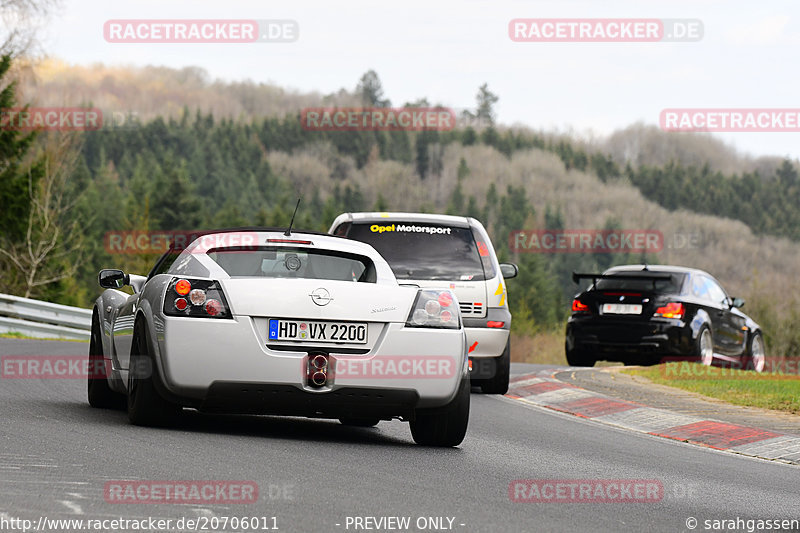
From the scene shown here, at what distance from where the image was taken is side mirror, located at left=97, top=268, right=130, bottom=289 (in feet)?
30.8

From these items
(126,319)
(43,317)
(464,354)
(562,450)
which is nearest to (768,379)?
(562,450)

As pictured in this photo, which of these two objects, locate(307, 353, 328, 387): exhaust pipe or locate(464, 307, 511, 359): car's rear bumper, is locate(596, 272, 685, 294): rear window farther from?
locate(307, 353, 328, 387): exhaust pipe

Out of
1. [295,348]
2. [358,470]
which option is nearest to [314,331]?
[295,348]

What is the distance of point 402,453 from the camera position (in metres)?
7.99

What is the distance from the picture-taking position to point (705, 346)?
18234 millimetres

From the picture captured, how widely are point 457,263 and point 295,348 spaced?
5.53 metres

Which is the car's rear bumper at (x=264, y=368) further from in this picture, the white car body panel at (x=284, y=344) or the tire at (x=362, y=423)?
the tire at (x=362, y=423)

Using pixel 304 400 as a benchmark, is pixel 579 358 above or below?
below

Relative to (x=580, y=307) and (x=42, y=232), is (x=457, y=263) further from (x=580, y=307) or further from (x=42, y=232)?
(x=42, y=232)

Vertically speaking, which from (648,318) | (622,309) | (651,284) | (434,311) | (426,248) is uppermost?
(426,248)

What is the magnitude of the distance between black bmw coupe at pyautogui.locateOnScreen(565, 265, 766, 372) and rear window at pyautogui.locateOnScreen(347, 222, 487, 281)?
4.79m

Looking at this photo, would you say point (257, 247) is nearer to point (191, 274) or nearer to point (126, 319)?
point (191, 274)

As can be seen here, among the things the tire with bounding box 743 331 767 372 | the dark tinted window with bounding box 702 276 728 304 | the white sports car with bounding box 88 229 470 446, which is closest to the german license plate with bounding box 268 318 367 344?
the white sports car with bounding box 88 229 470 446

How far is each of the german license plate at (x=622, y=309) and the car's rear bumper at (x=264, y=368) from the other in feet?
34.0
